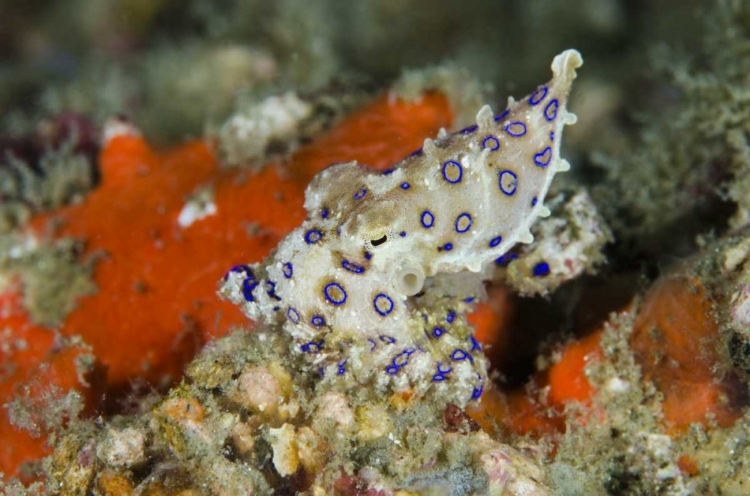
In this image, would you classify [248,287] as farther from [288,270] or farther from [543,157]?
[543,157]

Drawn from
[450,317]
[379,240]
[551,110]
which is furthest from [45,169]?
A: [551,110]

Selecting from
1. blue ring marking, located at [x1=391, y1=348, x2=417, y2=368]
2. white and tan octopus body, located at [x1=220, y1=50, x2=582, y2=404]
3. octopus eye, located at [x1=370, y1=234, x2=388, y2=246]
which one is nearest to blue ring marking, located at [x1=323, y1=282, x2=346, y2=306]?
white and tan octopus body, located at [x1=220, y1=50, x2=582, y2=404]

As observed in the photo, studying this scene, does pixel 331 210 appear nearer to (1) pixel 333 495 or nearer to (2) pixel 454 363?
(2) pixel 454 363

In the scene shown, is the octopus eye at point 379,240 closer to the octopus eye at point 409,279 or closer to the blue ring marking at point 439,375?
the octopus eye at point 409,279

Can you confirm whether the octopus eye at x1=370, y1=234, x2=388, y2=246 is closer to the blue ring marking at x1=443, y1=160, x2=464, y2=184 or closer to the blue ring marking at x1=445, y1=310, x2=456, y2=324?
the blue ring marking at x1=443, y1=160, x2=464, y2=184

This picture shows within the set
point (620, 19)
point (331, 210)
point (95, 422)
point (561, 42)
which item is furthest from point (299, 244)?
point (620, 19)

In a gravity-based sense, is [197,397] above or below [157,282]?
below
